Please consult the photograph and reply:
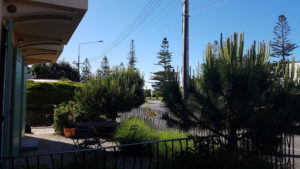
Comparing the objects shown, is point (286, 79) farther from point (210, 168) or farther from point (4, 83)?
point (4, 83)

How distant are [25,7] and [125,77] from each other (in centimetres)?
728

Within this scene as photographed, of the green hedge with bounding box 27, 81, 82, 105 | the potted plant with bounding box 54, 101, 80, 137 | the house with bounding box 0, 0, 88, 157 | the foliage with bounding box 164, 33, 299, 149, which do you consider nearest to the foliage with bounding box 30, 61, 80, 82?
the green hedge with bounding box 27, 81, 82, 105

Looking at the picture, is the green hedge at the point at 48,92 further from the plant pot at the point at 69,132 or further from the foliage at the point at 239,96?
the foliage at the point at 239,96

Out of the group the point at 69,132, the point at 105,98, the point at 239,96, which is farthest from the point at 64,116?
the point at 239,96

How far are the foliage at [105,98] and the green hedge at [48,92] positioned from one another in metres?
5.51

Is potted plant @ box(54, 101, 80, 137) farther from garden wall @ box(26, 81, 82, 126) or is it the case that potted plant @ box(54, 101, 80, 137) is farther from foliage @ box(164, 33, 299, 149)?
foliage @ box(164, 33, 299, 149)

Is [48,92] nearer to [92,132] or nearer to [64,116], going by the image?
[64,116]

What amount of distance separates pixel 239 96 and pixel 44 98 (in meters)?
13.2

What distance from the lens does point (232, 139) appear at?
189 inches

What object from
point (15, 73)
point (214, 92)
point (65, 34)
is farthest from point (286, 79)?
point (15, 73)

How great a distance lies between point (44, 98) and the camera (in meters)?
15.1

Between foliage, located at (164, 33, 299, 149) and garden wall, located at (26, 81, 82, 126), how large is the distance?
10.9 metres

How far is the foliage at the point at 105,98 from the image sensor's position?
32.4ft

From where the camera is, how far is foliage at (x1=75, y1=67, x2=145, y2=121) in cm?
988
